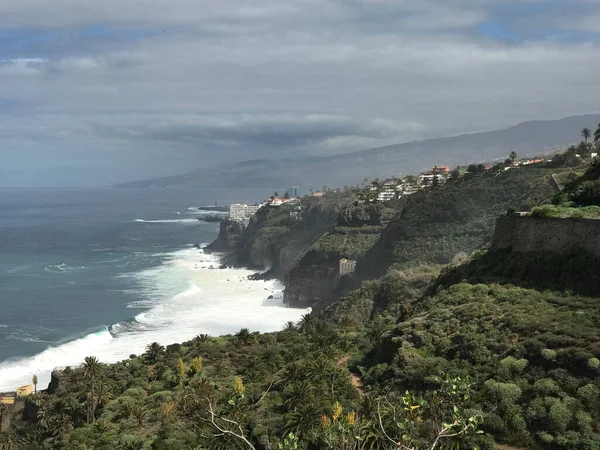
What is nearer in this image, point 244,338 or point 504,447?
point 504,447

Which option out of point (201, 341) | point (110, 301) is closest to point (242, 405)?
point (201, 341)

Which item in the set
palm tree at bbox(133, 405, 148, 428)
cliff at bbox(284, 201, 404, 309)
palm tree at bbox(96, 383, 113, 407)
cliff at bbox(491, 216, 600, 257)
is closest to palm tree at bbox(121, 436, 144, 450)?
palm tree at bbox(133, 405, 148, 428)

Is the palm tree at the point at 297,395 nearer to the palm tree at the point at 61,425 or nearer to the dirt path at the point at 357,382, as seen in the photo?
the dirt path at the point at 357,382

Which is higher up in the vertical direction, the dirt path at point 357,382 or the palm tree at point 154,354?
the dirt path at point 357,382

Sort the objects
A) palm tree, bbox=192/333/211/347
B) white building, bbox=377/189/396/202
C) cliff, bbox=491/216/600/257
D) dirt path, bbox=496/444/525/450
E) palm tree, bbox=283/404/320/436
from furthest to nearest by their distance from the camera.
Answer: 1. white building, bbox=377/189/396/202
2. palm tree, bbox=192/333/211/347
3. cliff, bbox=491/216/600/257
4. palm tree, bbox=283/404/320/436
5. dirt path, bbox=496/444/525/450

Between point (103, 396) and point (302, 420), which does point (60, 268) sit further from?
point (302, 420)

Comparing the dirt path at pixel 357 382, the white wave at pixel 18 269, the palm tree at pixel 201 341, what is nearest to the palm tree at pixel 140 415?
the dirt path at pixel 357 382

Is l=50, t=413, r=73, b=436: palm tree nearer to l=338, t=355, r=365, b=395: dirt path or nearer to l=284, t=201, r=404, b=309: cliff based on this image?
l=338, t=355, r=365, b=395: dirt path
